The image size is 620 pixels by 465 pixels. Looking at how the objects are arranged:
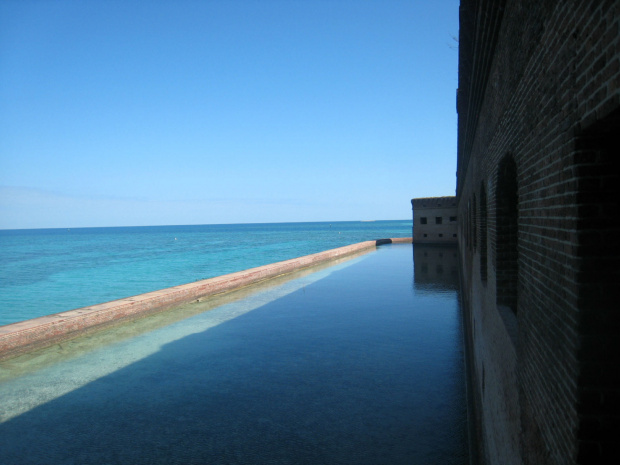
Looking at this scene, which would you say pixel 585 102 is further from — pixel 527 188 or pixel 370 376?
pixel 370 376

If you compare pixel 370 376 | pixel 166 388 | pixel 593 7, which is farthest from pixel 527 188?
pixel 166 388

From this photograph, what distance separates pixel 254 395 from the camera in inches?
280

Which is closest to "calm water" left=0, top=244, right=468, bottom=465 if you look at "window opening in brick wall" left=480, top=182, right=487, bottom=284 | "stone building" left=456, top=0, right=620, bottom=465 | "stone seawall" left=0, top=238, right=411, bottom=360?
"stone seawall" left=0, top=238, right=411, bottom=360

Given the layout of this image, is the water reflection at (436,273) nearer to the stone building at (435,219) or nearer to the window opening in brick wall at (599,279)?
the stone building at (435,219)

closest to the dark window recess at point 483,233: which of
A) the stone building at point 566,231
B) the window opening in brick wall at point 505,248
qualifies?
the window opening in brick wall at point 505,248

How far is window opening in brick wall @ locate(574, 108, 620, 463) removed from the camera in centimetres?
151

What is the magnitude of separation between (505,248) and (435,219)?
3629cm

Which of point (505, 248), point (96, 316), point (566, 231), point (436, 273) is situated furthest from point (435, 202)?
point (566, 231)

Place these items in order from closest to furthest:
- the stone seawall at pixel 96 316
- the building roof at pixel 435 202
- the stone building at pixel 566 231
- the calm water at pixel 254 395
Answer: the stone building at pixel 566 231, the calm water at pixel 254 395, the stone seawall at pixel 96 316, the building roof at pixel 435 202

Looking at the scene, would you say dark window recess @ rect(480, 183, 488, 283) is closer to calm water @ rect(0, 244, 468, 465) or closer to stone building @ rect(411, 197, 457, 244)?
calm water @ rect(0, 244, 468, 465)

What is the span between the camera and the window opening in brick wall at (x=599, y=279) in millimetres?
1511

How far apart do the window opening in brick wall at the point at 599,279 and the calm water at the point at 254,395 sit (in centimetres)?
424

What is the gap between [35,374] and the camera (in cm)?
877

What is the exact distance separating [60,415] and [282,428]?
11.8 ft
